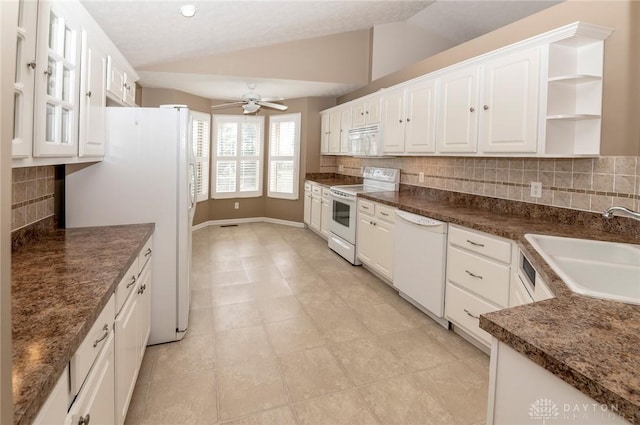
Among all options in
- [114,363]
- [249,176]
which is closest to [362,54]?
[249,176]

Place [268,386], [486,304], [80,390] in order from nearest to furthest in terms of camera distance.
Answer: [80,390] → [268,386] → [486,304]

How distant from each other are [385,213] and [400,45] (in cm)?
292

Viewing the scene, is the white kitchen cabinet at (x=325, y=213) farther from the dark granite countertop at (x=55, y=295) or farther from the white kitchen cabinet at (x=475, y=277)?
the dark granite countertop at (x=55, y=295)

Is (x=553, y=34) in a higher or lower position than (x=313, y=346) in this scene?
higher

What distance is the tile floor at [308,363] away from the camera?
6.42 feet

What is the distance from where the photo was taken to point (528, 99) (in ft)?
8.09

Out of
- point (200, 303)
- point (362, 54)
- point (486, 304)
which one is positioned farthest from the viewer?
point (362, 54)

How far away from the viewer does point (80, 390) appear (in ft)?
3.61

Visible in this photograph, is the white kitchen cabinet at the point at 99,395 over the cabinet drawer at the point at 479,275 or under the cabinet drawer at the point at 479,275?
under

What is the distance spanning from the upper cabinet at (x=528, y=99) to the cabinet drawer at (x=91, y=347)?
2.62 m

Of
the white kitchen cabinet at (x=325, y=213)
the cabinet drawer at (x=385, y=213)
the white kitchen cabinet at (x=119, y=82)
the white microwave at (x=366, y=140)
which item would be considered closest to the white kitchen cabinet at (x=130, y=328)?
the white kitchen cabinet at (x=119, y=82)

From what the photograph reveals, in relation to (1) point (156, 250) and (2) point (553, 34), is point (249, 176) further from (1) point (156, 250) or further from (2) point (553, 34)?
(2) point (553, 34)

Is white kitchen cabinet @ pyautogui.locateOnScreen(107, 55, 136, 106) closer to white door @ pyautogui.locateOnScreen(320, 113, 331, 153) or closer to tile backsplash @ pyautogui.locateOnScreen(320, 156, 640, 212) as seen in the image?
tile backsplash @ pyautogui.locateOnScreen(320, 156, 640, 212)

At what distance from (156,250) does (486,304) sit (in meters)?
2.32
